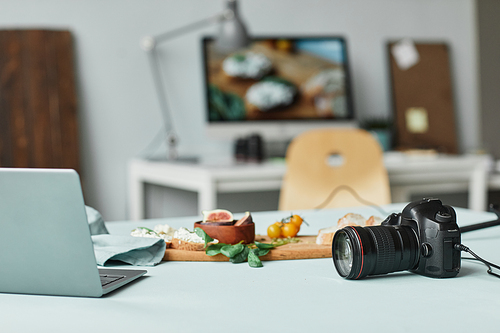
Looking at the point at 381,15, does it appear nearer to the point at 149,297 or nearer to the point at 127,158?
the point at 127,158

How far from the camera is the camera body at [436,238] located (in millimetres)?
592

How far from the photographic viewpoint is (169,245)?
0.75m

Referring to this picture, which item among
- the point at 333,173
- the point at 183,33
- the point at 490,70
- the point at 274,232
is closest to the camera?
the point at 274,232

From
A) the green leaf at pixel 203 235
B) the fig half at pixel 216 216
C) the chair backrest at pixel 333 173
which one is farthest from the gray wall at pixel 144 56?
the green leaf at pixel 203 235

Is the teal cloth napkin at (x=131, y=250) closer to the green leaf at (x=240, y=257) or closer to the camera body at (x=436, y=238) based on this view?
the green leaf at (x=240, y=257)

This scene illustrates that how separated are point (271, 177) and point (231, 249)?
130 cm

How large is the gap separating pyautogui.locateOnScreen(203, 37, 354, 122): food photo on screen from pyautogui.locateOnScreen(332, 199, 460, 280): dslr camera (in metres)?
1.86

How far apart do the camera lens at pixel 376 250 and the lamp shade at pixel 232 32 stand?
1816mm

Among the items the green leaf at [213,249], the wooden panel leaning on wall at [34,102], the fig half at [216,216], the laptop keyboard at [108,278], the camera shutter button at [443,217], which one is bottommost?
the laptop keyboard at [108,278]

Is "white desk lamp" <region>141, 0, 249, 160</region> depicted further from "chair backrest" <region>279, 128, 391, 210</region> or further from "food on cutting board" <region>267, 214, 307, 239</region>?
"food on cutting board" <region>267, 214, 307, 239</region>

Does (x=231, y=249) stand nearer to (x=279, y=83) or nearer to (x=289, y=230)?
(x=289, y=230)

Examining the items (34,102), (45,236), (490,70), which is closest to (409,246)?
(45,236)

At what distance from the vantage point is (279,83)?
2.60 m

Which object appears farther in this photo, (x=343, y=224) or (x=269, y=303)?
(x=343, y=224)
